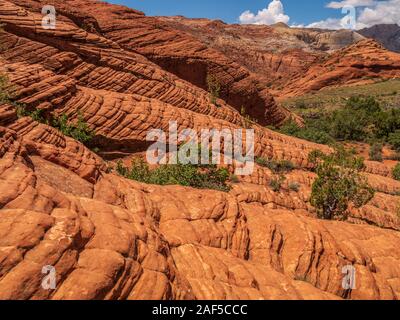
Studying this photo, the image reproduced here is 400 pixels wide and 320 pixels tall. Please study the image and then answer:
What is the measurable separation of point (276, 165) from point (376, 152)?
19075mm

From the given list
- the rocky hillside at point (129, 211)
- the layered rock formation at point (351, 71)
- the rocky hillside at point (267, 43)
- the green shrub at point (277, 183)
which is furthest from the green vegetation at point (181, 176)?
the layered rock formation at point (351, 71)

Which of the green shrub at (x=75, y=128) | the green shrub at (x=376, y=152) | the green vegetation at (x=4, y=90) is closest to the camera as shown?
the green vegetation at (x=4, y=90)

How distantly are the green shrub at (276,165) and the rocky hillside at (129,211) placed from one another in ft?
2.40

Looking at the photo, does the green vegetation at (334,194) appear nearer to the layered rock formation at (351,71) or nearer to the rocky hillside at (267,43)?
the rocky hillside at (267,43)

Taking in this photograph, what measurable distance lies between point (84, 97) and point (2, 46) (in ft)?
18.9

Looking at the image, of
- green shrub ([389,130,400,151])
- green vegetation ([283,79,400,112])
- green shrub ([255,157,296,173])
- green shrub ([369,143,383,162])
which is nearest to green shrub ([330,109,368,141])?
green shrub ([389,130,400,151])

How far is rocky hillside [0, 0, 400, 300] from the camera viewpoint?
22.2ft

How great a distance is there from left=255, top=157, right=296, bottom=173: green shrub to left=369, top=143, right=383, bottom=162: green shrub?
16.1 metres

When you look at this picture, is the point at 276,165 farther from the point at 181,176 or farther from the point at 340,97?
the point at 340,97

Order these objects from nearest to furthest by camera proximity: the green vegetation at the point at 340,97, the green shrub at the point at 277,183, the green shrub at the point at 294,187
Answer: the green shrub at the point at 277,183
the green shrub at the point at 294,187
the green vegetation at the point at 340,97

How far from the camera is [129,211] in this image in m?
9.55

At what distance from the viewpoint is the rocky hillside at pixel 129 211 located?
6.76m

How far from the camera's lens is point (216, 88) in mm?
40938
